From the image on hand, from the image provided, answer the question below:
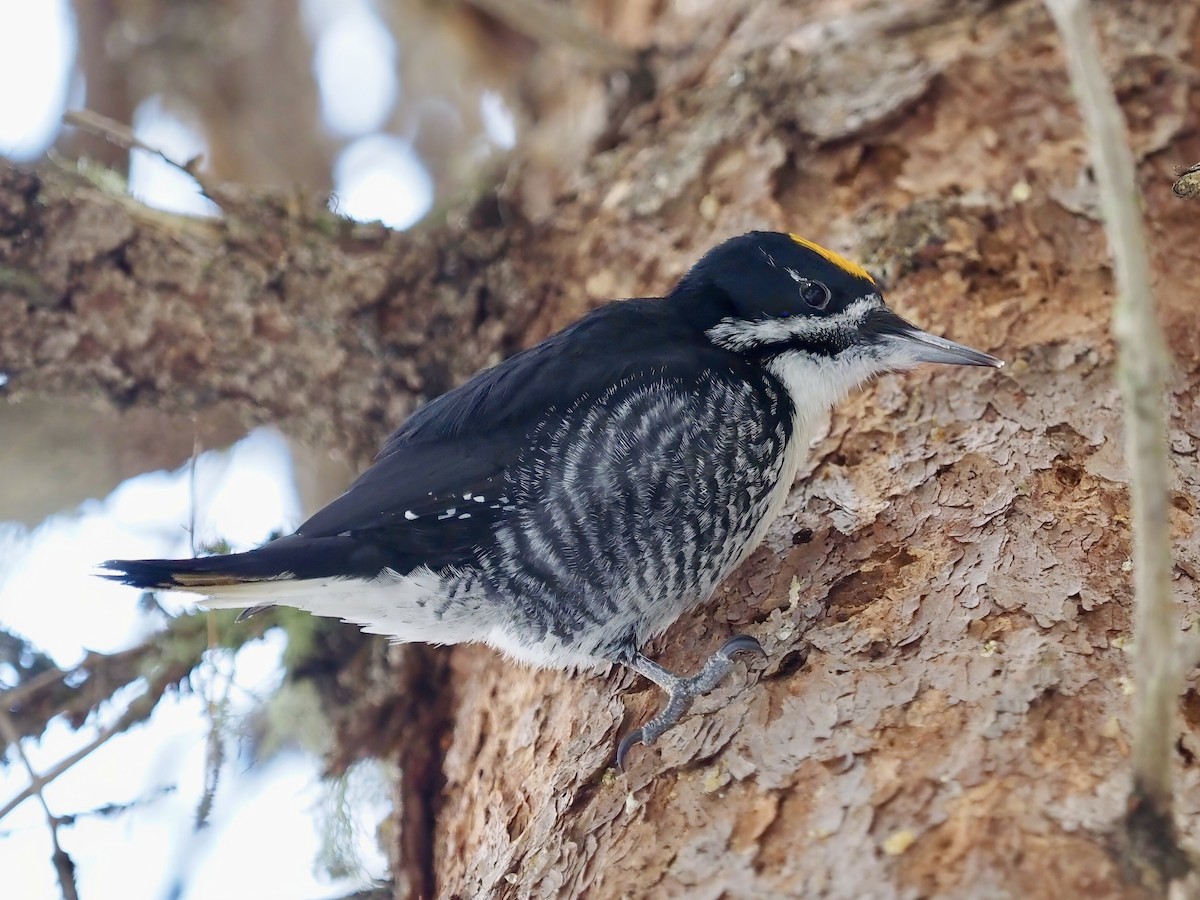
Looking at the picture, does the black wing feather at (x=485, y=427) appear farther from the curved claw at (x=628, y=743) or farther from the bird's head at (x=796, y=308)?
the curved claw at (x=628, y=743)

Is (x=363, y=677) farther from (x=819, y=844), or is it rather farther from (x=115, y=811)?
(x=819, y=844)

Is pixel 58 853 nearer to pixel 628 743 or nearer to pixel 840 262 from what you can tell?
pixel 628 743

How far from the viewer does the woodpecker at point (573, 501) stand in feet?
7.61

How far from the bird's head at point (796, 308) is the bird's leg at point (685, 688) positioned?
76cm

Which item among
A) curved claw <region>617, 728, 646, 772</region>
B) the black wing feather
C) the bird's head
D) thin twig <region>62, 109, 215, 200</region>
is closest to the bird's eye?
the bird's head

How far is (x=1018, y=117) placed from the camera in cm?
287

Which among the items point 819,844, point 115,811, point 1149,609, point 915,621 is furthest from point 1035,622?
point 115,811

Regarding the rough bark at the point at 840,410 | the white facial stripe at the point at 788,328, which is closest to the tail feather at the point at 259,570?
the rough bark at the point at 840,410

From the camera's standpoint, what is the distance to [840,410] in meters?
2.65

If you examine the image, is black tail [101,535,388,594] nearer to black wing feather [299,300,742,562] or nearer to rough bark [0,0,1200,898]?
black wing feather [299,300,742,562]

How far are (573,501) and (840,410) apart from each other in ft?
2.39

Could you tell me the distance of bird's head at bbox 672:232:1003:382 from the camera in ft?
8.36

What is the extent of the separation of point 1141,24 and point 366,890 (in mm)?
2978

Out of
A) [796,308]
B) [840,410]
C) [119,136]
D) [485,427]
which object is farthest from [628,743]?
[119,136]
